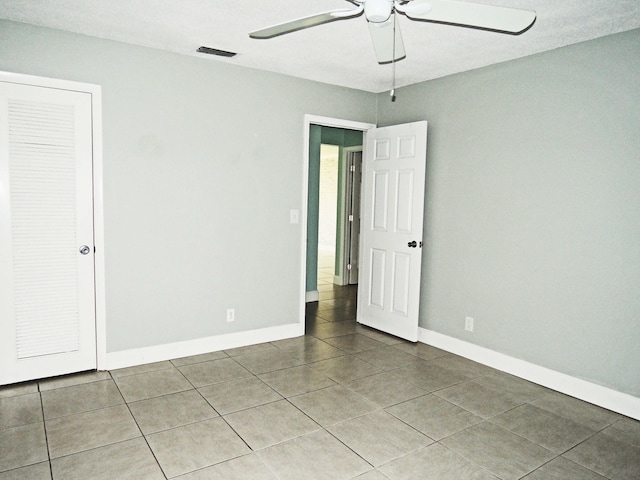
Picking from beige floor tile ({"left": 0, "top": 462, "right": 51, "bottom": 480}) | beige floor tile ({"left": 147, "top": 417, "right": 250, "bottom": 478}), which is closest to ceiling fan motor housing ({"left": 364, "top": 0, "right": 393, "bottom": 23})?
beige floor tile ({"left": 147, "top": 417, "right": 250, "bottom": 478})

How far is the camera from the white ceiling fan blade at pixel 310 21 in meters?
1.90

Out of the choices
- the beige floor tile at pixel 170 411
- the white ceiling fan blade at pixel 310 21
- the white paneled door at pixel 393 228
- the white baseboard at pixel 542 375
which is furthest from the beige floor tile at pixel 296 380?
the white ceiling fan blade at pixel 310 21

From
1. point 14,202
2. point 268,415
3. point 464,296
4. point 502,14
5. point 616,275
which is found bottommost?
point 268,415

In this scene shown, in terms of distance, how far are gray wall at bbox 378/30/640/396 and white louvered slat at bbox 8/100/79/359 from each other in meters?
3.07

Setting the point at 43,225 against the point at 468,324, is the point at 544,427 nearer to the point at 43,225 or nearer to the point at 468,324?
the point at 468,324

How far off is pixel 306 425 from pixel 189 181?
84.7 inches

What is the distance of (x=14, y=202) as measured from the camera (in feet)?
10.2

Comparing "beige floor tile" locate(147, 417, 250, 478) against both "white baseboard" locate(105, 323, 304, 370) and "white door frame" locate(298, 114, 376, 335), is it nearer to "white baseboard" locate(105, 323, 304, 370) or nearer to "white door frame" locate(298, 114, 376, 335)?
"white baseboard" locate(105, 323, 304, 370)

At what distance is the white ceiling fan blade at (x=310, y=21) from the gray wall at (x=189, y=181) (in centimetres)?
172

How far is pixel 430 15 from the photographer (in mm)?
1895

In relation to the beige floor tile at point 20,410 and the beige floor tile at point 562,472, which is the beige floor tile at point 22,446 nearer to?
the beige floor tile at point 20,410

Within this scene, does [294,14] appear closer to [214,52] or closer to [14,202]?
[214,52]

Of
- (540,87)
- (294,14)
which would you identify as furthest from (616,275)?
(294,14)

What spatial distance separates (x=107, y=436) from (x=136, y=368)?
3.41ft
